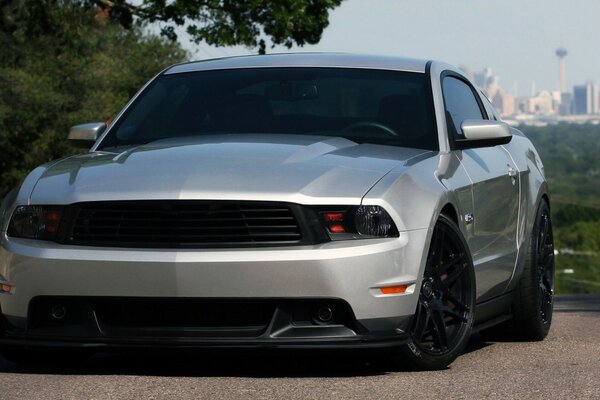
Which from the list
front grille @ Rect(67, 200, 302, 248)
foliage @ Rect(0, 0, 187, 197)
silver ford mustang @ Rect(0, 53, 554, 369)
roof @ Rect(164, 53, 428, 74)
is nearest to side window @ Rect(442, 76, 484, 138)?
roof @ Rect(164, 53, 428, 74)

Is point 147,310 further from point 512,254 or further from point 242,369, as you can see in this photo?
point 512,254

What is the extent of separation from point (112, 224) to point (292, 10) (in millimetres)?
23914

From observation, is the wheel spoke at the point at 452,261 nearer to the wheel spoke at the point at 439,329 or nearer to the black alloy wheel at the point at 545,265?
the wheel spoke at the point at 439,329

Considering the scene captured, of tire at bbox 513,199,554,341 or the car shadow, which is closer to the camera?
the car shadow

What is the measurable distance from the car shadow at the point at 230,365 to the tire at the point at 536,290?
155 centimetres

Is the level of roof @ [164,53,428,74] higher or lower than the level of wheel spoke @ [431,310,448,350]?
higher

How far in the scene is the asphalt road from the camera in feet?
19.4

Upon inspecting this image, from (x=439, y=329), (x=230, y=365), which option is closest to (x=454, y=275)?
(x=439, y=329)

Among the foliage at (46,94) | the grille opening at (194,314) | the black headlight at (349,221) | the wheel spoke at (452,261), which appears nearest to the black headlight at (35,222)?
the grille opening at (194,314)

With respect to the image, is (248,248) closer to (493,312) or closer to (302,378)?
(302,378)

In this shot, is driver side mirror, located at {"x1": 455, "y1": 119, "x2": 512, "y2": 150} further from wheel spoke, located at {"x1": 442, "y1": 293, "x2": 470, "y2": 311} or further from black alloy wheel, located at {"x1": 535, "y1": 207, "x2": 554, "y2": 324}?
black alloy wheel, located at {"x1": 535, "y1": 207, "x2": 554, "y2": 324}

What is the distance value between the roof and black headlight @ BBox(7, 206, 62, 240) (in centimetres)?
202

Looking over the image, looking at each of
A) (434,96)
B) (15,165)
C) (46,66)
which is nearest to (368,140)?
(434,96)

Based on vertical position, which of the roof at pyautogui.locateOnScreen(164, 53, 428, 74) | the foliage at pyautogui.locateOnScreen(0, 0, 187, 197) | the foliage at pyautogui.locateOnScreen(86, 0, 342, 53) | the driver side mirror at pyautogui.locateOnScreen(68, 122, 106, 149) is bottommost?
the foliage at pyautogui.locateOnScreen(0, 0, 187, 197)
